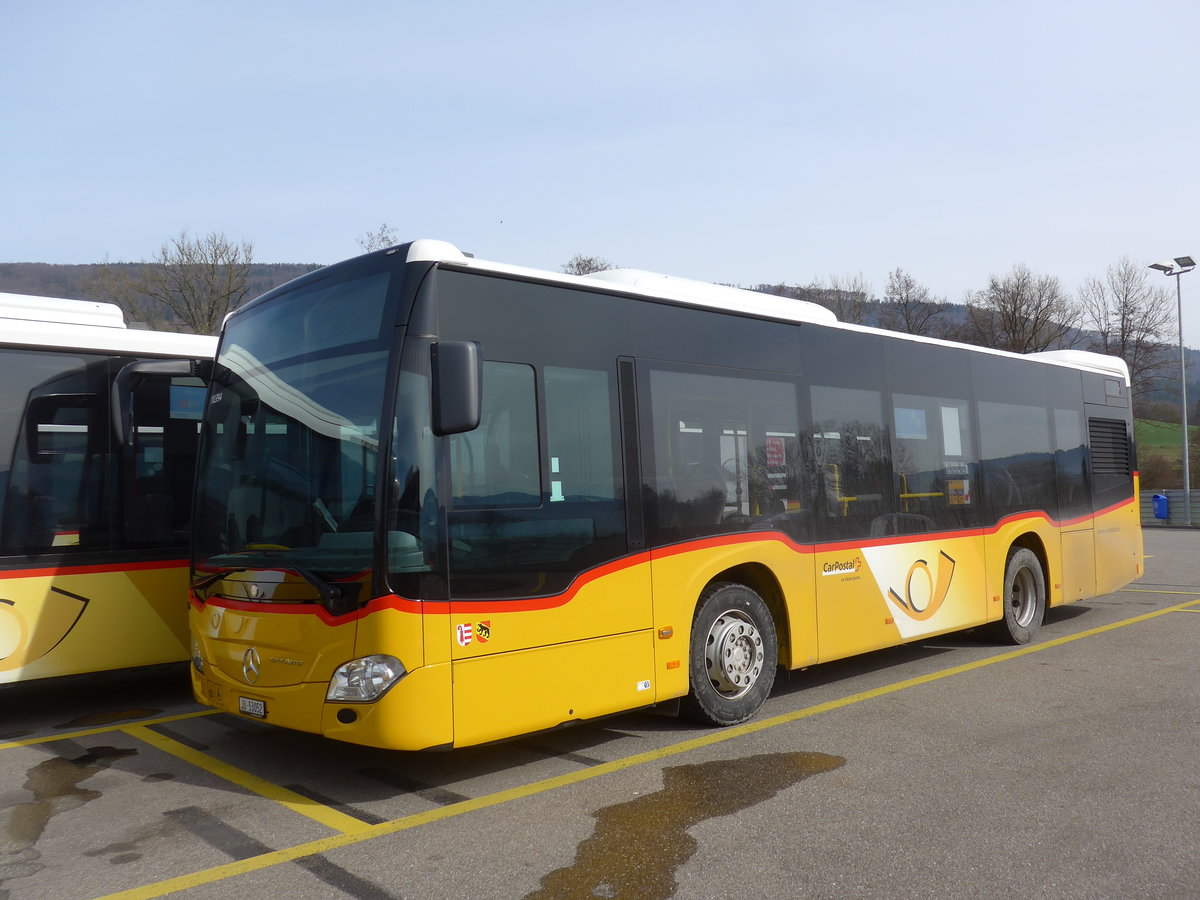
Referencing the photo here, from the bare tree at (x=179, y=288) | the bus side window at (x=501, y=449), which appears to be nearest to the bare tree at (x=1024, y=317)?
the bare tree at (x=179, y=288)

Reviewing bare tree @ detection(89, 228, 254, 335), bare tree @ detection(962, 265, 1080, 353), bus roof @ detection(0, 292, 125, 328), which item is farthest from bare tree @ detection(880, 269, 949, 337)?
bus roof @ detection(0, 292, 125, 328)

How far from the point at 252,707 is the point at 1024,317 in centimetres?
6031

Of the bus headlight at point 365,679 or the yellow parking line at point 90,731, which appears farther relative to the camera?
the yellow parking line at point 90,731

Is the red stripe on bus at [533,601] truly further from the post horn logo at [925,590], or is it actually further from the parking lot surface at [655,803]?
the parking lot surface at [655,803]

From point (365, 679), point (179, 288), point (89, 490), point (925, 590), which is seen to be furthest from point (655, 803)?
point (179, 288)

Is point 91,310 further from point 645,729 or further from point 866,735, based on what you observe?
point 866,735

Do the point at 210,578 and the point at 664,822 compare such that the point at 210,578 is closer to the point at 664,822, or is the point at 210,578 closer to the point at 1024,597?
the point at 664,822

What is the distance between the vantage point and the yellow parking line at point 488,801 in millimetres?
4250

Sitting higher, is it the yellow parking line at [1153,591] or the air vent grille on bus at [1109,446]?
the air vent grille on bus at [1109,446]

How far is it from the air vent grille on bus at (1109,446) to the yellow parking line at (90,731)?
985 cm

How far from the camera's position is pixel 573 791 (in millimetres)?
5422

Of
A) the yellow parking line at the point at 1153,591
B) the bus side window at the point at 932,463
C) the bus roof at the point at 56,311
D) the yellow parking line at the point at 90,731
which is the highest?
the bus roof at the point at 56,311

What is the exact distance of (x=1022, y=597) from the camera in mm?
10398

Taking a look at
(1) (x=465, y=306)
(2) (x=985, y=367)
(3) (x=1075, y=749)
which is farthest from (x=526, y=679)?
(2) (x=985, y=367)
